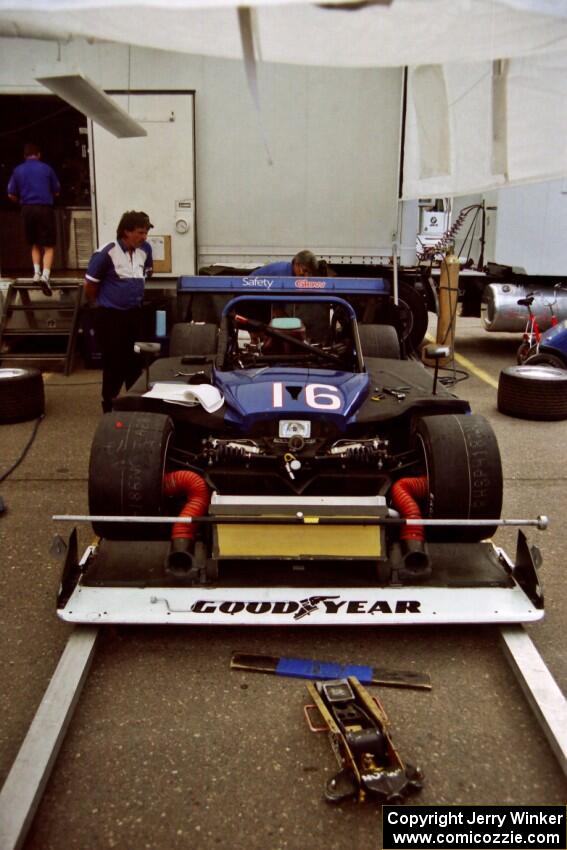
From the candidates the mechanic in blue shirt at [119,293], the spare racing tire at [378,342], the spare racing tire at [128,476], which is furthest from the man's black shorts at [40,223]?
the spare racing tire at [128,476]

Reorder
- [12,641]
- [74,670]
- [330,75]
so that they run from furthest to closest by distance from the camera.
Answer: [330,75], [12,641], [74,670]

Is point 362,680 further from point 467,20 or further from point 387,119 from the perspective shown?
point 387,119

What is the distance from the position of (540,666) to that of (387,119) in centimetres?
754

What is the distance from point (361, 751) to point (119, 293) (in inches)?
187

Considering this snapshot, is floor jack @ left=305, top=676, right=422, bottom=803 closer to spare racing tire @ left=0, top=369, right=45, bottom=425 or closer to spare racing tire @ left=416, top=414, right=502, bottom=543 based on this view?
spare racing tire @ left=416, top=414, right=502, bottom=543

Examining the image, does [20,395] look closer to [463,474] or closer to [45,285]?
[45,285]

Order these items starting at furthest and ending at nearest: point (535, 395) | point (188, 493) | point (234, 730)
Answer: point (535, 395), point (188, 493), point (234, 730)

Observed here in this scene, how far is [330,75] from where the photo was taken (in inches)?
353

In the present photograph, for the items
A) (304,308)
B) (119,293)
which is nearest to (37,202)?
(119,293)

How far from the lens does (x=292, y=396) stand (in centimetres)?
412

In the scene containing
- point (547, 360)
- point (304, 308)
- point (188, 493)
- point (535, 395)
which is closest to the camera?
point (188, 493)

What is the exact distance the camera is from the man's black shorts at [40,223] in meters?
9.58

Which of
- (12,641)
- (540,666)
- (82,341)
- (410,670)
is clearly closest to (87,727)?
(12,641)

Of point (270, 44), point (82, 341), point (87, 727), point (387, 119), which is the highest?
point (387, 119)
